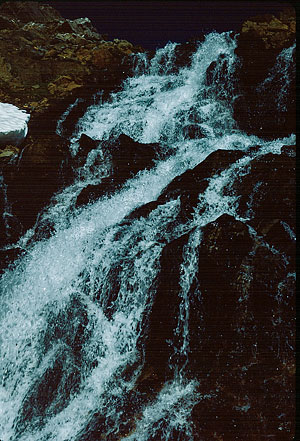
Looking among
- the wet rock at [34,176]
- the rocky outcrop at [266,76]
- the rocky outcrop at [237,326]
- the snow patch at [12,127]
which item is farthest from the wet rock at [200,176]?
the snow patch at [12,127]

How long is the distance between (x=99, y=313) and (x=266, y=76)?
8639 mm

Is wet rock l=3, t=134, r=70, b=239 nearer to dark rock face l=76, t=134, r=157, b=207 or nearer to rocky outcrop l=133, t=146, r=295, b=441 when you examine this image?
dark rock face l=76, t=134, r=157, b=207

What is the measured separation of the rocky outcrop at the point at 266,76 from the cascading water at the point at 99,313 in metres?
0.96

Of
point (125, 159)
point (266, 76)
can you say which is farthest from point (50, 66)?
point (266, 76)

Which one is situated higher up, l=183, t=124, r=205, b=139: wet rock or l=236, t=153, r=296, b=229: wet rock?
l=183, t=124, r=205, b=139: wet rock

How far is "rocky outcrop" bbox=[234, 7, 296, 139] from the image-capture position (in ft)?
28.8

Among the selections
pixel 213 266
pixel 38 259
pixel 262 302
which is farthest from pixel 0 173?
pixel 262 302

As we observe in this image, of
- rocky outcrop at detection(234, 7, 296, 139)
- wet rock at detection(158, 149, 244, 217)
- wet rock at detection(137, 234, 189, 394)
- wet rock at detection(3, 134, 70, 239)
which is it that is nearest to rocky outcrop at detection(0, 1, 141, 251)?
wet rock at detection(3, 134, 70, 239)

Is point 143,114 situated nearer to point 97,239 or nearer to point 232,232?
point 97,239

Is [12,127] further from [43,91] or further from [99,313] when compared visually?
[99,313]

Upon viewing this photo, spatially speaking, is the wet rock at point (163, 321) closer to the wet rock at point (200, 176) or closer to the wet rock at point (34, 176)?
the wet rock at point (200, 176)

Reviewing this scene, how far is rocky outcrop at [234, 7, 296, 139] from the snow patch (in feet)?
19.5

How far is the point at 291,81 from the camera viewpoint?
9.01m

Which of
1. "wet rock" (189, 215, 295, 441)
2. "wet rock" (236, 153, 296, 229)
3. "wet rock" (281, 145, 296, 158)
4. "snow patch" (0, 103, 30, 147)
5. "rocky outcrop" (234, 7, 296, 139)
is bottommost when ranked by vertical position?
"wet rock" (189, 215, 295, 441)
